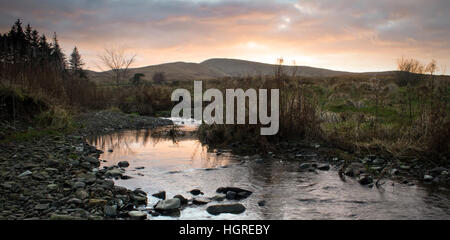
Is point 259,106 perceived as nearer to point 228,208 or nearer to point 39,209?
point 228,208

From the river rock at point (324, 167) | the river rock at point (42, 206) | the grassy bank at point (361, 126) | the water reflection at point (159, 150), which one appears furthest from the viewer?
the water reflection at point (159, 150)

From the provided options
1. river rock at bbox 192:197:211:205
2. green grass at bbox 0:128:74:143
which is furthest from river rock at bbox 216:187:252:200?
green grass at bbox 0:128:74:143

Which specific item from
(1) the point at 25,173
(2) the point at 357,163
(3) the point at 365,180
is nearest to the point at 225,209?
(3) the point at 365,180

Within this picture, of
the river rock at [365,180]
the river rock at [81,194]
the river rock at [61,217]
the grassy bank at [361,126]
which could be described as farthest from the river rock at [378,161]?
the river rock at [61,217]

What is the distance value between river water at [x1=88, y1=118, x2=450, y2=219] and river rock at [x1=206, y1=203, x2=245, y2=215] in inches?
3.6

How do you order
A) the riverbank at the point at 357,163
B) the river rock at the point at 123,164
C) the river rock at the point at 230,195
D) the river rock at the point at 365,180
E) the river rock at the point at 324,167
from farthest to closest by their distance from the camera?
the river rock at the point at 123,164 → the river rock at the point at 324,167 → the riverbank at the point at 357,163 → the river rock at the point at 365,180 → the river rock at the point at 230,195

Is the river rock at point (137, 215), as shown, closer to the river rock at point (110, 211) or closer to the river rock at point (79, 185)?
the river rock at point (110, 211)

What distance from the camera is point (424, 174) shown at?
594 cm

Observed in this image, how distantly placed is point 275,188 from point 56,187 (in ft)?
11.1

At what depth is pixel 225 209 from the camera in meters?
4.38

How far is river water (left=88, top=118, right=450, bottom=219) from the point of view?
435cm

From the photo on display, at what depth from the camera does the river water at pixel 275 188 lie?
171 inches

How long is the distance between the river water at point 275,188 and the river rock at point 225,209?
0.09 metres

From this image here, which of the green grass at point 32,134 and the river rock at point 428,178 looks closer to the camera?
the river rock at point 428,178
